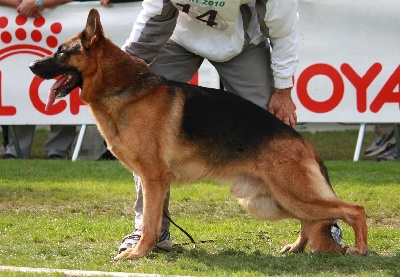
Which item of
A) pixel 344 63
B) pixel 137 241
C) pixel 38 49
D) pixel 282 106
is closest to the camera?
pixel 137 241

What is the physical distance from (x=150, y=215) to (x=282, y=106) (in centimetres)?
123

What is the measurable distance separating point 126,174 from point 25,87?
2.06 meters

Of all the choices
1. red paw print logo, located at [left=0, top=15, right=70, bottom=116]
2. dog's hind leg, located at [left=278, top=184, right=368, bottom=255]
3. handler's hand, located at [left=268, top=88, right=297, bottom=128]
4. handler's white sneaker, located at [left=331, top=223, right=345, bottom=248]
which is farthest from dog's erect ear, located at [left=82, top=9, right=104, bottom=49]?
red paw print logo, located at [left=0, top=15, right=70, bottom=116]

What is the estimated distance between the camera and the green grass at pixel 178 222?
5.54 metres

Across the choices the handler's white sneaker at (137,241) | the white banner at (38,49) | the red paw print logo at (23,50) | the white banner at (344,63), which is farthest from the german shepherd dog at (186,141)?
the red paw print logo at (23,50)

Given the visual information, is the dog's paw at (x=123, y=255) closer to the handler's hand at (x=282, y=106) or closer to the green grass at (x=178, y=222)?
the green grass at (x=178, y=222)

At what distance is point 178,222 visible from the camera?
7172mm

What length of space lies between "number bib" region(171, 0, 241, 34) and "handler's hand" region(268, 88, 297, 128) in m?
0.56

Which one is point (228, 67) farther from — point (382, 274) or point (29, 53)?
point (29, 53)

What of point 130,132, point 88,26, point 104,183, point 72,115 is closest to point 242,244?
point 130,132

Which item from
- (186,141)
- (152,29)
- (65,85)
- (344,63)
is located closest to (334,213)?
(186,141)

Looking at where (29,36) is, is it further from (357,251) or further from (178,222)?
(357,251)

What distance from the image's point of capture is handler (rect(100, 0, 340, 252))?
6.00m

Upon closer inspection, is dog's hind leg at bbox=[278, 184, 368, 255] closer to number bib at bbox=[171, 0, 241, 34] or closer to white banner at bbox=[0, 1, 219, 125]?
number bib at bbox=[171, 0, 241, 34]
